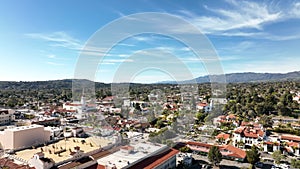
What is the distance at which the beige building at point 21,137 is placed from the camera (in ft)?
22.0

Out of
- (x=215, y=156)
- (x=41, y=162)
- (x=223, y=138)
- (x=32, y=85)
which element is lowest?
(x=223, y=138)

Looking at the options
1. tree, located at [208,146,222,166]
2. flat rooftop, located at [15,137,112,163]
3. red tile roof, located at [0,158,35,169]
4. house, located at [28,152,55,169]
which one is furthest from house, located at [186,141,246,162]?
red tile roof, located at [0,158,35,169]

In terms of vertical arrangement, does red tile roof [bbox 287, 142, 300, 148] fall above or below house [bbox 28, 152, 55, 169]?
below

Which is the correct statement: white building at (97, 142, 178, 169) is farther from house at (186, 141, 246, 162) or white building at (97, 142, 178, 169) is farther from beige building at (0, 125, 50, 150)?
beige building at (0, 125, 50, 150)

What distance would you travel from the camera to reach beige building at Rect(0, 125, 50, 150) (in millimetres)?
6707

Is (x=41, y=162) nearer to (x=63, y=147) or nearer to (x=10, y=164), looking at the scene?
(x=10, y=164)

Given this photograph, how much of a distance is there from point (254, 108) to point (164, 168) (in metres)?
9.91

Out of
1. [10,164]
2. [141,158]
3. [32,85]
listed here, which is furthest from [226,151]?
[32,85]

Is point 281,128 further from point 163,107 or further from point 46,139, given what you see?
point 46,139

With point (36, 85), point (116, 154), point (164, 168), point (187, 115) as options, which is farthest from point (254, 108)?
point (36, 85)

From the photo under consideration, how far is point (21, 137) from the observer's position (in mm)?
6871

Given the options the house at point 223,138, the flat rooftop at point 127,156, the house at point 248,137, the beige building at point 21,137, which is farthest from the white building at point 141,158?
the house at point 248,137

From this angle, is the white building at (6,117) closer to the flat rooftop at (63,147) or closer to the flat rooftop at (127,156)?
the flat rooftop at (63,147)

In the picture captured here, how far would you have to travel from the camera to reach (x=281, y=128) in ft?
32.8
